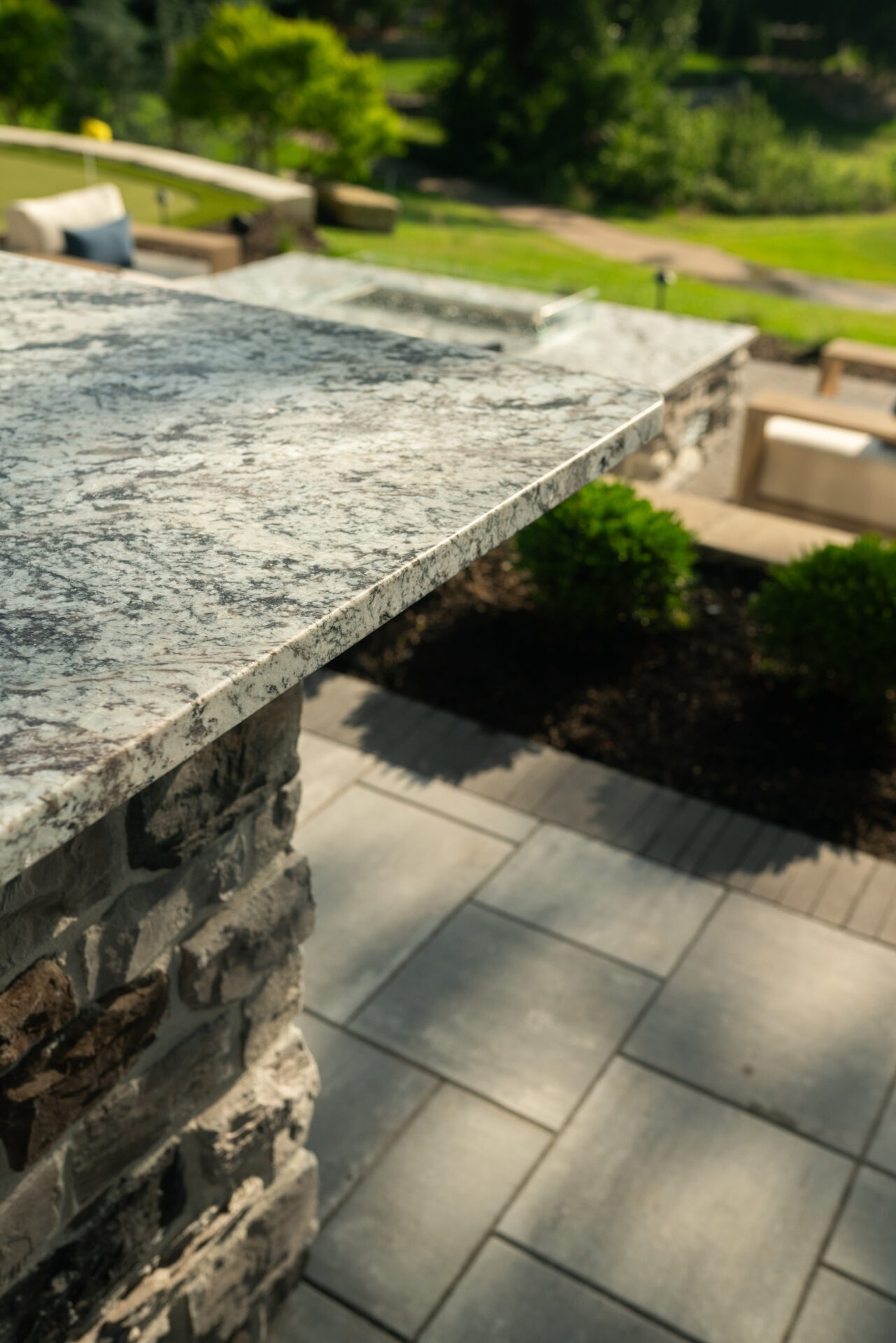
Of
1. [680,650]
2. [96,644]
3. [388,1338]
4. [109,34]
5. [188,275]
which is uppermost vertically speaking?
[109,34]

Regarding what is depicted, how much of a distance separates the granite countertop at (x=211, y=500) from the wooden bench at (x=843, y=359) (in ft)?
20.7

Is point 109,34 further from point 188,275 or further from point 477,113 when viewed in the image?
point 188,275

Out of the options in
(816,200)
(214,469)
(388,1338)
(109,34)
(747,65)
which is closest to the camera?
(214,469)

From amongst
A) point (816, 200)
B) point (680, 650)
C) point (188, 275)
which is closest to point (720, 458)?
point (680, 650)

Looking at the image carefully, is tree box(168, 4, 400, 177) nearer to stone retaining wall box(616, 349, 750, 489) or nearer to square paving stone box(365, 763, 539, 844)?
stone retaining wall box(616, 349, 750, 489)

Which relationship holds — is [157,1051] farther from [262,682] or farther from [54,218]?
[54,218]

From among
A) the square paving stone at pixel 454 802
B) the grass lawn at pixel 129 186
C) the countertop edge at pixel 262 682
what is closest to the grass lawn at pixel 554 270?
the grass lawn at pixel 129 186

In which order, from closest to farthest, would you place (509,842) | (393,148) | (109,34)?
(509,842) → (393,148) → (109,34)

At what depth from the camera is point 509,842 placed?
3705mm

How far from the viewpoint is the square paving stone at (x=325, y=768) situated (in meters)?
3.87

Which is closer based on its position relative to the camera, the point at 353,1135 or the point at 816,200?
the point at 353,1135

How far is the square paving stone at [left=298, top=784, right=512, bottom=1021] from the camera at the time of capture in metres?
3.20

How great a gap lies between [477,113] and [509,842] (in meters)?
22.3

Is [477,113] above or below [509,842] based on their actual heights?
above
